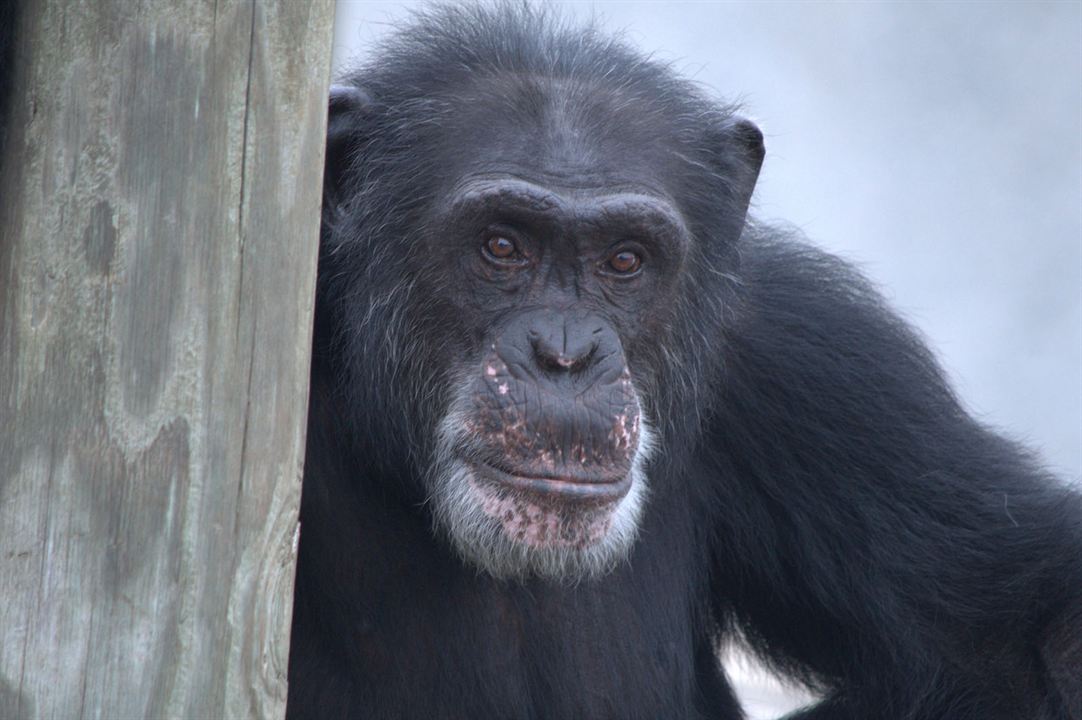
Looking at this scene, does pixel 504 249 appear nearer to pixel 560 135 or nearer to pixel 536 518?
pixel 560 135

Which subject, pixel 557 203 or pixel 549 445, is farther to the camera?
pixel 557 203

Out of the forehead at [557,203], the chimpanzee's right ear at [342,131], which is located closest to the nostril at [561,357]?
the forehead at [557,203]

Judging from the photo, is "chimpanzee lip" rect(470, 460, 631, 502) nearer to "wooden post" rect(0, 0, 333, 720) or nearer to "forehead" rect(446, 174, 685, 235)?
"forehead" rect(446, 174, 685, 235)

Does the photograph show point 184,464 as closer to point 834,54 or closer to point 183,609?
point 183,609

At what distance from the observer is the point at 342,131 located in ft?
13.3

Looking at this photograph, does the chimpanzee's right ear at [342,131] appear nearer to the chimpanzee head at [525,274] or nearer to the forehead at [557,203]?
the chimpanzee head at [525,274]

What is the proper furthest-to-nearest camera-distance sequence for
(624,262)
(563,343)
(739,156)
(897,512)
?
(897,512)
(739,156)
(624,262)
(563,343)

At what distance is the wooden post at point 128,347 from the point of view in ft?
8.32

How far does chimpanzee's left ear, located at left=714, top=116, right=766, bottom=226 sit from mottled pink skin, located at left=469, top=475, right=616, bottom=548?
1.17 meters

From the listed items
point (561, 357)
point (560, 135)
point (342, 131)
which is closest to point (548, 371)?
point (561, 357)

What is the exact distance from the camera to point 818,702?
4.94m

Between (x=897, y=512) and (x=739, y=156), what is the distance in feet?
3.97

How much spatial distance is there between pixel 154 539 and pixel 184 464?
14 centimetres

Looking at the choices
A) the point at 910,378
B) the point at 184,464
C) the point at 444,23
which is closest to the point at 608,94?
the point at 444,23
